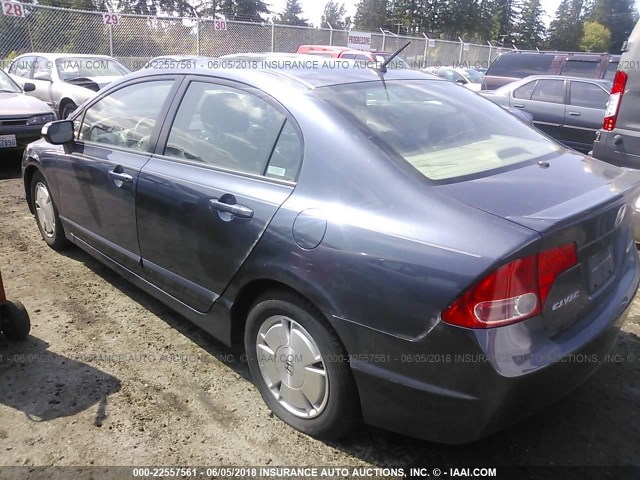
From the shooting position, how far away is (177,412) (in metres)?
2.65

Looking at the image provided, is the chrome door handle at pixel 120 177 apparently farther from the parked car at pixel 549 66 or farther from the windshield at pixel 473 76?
the windshield at pixel 473 76

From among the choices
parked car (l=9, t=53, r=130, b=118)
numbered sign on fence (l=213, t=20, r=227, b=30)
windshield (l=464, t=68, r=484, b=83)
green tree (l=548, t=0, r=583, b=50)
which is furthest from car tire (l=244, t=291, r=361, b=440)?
green tree (l=548, t=0, r=583, b=50)

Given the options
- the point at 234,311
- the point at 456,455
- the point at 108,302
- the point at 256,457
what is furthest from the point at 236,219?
the point at 108,302

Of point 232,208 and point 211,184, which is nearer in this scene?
point 232,208

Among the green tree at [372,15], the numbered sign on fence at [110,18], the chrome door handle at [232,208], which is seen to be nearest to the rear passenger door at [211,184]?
the chrome door handle at [232,208]

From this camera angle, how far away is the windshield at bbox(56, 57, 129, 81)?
1023cm

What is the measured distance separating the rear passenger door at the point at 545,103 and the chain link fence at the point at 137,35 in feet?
39.5

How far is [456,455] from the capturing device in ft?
7.76

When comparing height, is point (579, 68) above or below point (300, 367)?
above

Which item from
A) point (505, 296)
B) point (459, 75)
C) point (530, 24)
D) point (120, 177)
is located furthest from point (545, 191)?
point (530, 24)

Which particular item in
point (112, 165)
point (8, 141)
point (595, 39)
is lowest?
point (8, 141)

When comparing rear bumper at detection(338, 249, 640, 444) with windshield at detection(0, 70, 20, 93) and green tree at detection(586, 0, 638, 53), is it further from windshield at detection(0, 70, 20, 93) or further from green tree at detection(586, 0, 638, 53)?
green tree at detection(586, 0, 638, 53)

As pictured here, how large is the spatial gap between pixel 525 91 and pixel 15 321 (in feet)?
28.3

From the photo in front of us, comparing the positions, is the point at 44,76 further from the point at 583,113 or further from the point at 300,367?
the point at 300,367
